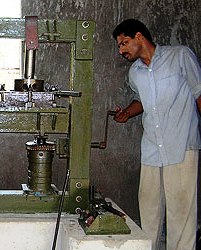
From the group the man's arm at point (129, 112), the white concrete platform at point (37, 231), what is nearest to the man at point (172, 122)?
the man's arm at point (129, 112)

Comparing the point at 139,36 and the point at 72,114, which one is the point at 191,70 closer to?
the point at 139,36

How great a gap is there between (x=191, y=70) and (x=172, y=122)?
1.01 feet

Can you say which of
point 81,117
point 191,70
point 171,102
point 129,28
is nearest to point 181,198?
point 171,102

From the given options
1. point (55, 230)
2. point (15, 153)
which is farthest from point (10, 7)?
point (55, 230)

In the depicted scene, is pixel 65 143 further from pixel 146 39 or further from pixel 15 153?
pixel 15 153

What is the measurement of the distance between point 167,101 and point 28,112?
0.89m

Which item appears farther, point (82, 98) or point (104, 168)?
point (104, 168)

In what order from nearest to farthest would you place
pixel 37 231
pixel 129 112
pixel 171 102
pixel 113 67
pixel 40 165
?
pixel 37 231, pixel 40 165, pixel 171 102, pixel 129 112, pixel 113 67

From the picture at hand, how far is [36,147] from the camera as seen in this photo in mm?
2377

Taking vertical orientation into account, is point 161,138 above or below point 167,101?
below

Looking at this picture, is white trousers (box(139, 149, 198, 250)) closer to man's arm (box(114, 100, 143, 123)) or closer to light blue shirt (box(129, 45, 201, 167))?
light blue shirt (box(129, 45, 201, 167))

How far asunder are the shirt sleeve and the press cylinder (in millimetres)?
917

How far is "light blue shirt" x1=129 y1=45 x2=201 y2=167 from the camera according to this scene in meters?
2.86

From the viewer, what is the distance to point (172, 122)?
286 centimetres
